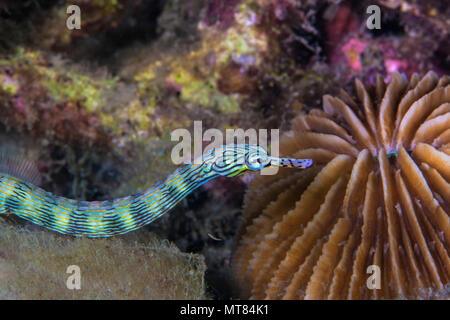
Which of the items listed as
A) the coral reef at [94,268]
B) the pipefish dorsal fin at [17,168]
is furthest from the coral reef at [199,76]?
the pipefish dorsal fin at [17,168]

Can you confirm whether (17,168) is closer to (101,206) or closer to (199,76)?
(101,206)

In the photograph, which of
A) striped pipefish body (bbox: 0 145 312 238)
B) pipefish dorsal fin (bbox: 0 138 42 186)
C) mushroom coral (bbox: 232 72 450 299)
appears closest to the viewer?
mushroom coral (bbox: 232 72 450 299)

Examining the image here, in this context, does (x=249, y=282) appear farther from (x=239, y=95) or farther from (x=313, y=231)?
(x=239, y=95)

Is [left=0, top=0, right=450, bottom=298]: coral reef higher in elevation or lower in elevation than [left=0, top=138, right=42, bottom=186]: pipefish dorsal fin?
higher

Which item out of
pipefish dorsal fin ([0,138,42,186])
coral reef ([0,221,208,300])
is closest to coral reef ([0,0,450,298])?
coral reef ([0,221,208,300])

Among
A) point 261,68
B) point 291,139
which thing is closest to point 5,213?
point 291,139

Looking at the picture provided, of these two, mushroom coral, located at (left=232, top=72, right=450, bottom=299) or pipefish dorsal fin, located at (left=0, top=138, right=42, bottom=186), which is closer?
mushroom coral, located at (left=232, top=72, right=450, bottom=299)

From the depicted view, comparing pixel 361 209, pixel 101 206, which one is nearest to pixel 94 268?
pixel 101 206

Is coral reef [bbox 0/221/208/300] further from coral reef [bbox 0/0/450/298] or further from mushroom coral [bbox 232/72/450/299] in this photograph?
coral reef [bbox 0/0/450/298]
